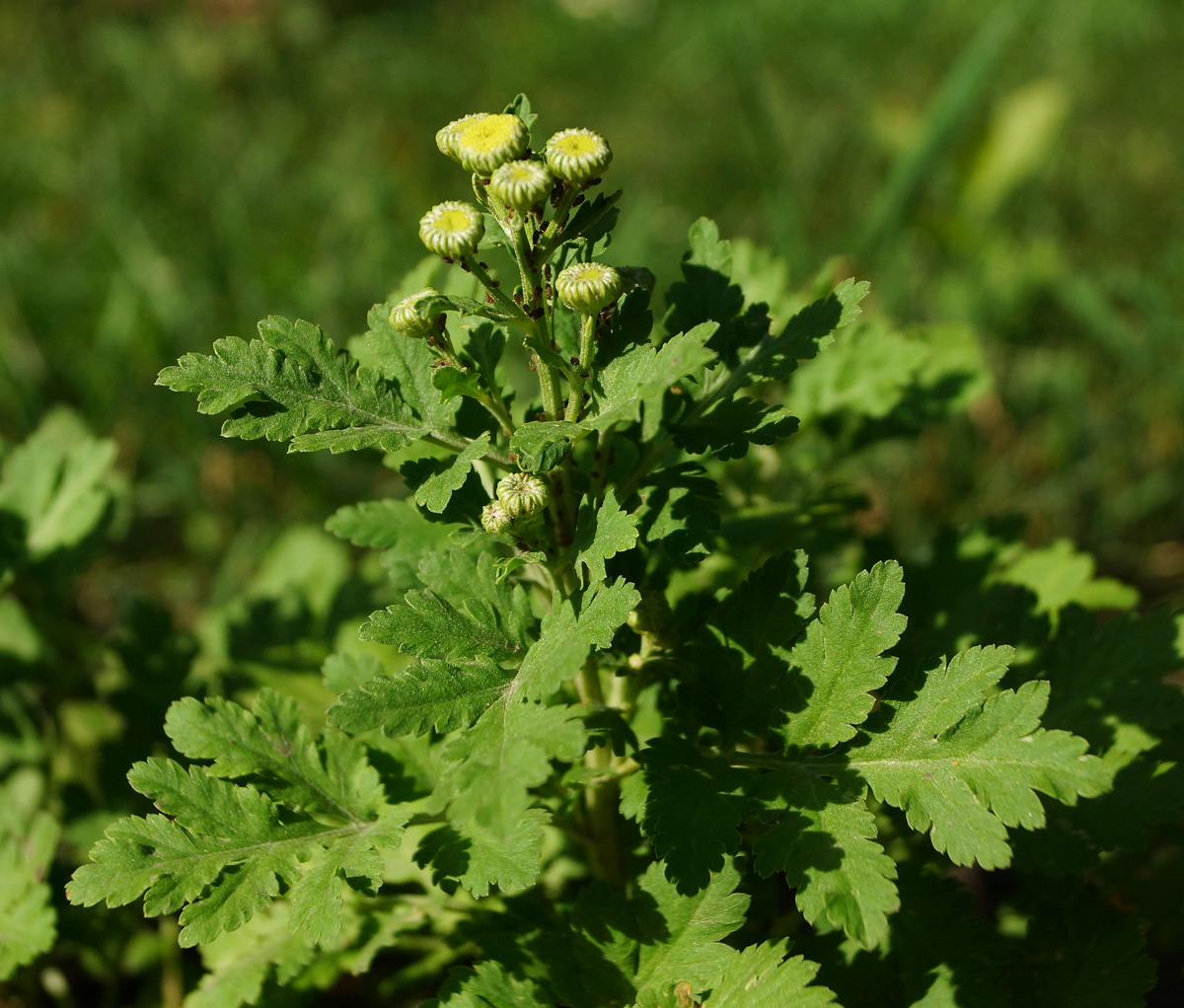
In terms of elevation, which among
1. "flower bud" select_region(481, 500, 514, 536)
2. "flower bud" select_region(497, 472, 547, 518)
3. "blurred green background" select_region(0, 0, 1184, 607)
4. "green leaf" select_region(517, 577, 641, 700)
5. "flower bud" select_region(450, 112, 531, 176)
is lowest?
"green leaf" select_region(517, 577, 641, 700)

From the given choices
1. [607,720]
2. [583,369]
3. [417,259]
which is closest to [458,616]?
[607,720]

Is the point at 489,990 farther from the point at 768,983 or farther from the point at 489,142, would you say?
the point at 489,142

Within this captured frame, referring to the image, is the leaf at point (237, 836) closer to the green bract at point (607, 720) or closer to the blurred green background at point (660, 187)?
the green bract at point (607, 720)

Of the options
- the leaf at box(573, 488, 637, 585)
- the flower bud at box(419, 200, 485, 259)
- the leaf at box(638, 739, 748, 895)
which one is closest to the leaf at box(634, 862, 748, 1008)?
the leaf at box(638, 739, 748, 895)

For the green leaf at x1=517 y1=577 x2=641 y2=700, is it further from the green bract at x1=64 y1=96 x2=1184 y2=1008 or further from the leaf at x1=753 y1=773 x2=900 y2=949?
the leaf at x1=753 y1=773 x2=900 y2=949

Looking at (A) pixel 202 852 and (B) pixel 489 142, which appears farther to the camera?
(A) pixel 202 852

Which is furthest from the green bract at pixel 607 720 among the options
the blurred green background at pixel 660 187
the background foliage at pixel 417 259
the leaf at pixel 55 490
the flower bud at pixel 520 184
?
the blurred green background at pixel 660 187
